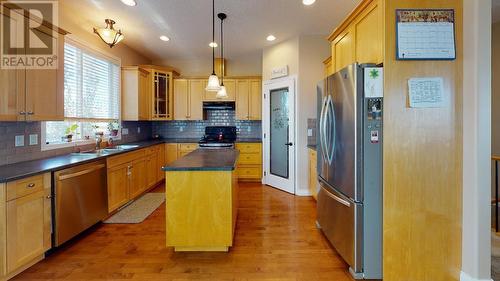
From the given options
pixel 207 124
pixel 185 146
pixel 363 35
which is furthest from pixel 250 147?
pixel 363 35

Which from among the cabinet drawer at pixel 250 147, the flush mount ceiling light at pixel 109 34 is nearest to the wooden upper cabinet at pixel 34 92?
the flush mount ceiling light at pixel 109 34

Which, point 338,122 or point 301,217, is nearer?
point 338,122

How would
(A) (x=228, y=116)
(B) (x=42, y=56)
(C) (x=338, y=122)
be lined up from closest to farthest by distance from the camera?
(C) (x=338, y=122) < (B) (x=42, y=56) < (A) (x=228, y=116)

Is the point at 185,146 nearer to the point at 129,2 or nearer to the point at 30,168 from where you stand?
the point at 129,2

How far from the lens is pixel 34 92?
2506mm

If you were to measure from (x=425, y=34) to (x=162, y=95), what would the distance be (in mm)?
4967

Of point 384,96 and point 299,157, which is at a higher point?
point 384,96

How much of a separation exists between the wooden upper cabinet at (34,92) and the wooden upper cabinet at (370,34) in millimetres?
3111

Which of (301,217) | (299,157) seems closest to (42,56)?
(301,217)

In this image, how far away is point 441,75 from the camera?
2.00 meters

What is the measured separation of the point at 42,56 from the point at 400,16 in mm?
3306

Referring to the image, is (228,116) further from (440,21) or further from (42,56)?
(440,21)

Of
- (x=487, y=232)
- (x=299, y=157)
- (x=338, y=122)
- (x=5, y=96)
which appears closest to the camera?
(x=487, y=232)

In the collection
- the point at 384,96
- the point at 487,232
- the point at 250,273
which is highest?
the point at 384,96
